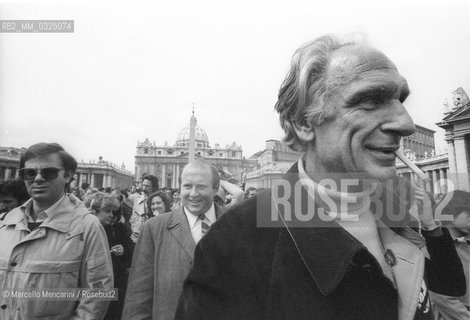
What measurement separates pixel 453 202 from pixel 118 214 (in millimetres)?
3702

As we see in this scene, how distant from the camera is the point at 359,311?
89cm

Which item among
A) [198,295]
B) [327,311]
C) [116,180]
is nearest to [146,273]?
[198,295]

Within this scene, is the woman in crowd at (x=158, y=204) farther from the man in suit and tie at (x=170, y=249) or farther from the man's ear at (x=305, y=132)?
the man's ear at (x=305, y=132)

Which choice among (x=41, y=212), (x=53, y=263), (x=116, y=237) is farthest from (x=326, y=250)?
(x=116, y=237)

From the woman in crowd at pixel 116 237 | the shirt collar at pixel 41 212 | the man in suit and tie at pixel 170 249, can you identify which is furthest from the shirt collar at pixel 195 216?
the woman in crowd at pixel 116 237

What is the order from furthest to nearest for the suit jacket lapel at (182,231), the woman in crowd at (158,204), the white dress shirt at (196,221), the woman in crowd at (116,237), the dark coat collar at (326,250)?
1. the woman in crowd at (158,204)
2. the woman in crowd at (116,237)
3. the white dress shirt at (196,221)
4. the suit jacket lapel at (182,231)
5. the dark coat collar at (326,250)

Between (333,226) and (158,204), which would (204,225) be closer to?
(333,226)

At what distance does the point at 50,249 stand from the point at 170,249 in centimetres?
84

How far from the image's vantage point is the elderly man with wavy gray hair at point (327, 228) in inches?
35.7

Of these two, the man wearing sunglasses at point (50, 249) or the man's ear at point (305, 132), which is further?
the man wearing sunglasses at point (50, 249)

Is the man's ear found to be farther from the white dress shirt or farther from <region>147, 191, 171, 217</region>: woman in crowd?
<region>147, 191, 171, 217</region>: woman in crowd

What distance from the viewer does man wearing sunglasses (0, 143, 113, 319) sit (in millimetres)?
2236

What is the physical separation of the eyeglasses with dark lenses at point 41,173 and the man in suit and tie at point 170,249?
83 centimetres

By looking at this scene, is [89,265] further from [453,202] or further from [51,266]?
[453,202]
